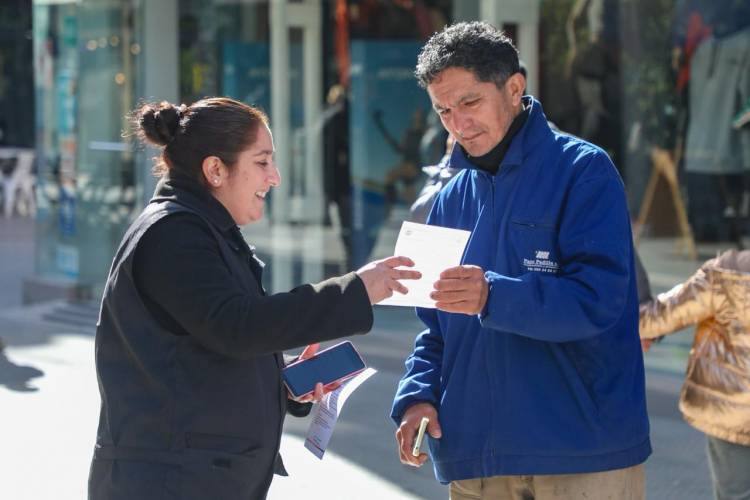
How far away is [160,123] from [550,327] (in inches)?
41.1

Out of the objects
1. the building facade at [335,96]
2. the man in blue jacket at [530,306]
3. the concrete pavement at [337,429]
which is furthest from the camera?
the building facade at [335,96]

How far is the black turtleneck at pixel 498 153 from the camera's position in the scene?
307cm

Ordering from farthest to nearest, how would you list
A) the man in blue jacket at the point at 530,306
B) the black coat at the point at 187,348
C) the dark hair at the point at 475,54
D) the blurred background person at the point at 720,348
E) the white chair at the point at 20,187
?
the white chair at the point at 20,187 → the blurred background person at the point at 720,348 → the dark hair at the point at 475,54 → the man in blue jacket at the point at 530,306 → the black coat at the point at 187,348

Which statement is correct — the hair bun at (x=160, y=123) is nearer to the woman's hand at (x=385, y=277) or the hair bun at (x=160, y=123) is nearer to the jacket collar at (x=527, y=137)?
the woman's hand at (x=385, y=277)

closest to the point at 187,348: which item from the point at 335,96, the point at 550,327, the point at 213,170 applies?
the point at 213,170

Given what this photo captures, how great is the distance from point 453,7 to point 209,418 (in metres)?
7.90

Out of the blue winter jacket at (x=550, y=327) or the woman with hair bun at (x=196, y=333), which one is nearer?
the woman with hair bun at (x=196, y=333)

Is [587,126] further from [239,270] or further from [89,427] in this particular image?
[239,270]

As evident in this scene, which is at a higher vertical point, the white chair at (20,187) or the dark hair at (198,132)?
the dark hair at (198,132)

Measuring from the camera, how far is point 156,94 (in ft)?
37.0

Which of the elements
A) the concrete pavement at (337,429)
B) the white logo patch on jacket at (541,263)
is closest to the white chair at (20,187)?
the concrete pavement at (337,429)

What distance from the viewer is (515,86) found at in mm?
3082

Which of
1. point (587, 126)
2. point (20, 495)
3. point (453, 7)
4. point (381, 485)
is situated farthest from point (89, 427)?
point (453, 7)

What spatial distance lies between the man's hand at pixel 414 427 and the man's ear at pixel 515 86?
2.69 feet
